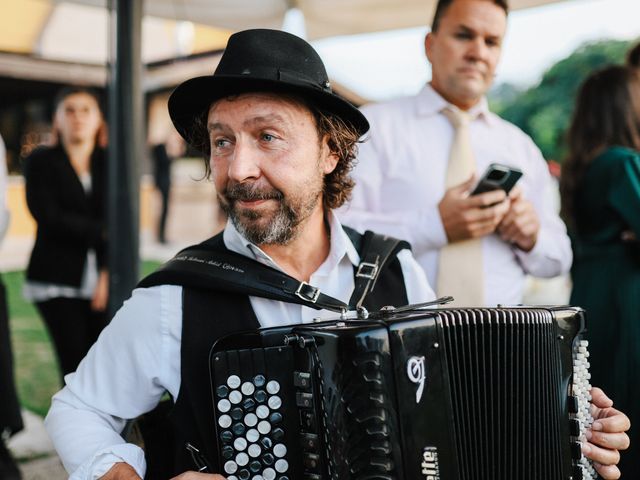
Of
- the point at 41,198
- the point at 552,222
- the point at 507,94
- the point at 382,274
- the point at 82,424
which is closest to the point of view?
the point at 82,424

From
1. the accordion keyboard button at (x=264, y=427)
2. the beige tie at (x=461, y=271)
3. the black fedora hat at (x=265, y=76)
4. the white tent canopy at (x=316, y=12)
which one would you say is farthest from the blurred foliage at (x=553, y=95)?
the accordion keyboard button at (x=264, y=427)

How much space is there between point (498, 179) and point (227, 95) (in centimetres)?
116

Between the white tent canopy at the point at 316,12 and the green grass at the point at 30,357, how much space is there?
2200 millimetres

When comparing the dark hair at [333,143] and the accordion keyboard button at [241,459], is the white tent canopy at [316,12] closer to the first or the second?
the dark hair at [333,143]

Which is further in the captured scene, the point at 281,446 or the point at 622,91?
the point at 622,91

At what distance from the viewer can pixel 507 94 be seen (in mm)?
16906

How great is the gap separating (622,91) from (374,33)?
1.40 m

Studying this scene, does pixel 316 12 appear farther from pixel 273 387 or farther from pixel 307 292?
pixel 273 387

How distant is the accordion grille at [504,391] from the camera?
1.61m

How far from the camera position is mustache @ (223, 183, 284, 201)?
1764mm

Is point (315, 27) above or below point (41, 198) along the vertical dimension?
above

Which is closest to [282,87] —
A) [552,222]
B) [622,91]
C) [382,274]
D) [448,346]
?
[382,274]

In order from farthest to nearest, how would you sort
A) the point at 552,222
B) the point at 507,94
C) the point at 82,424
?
the point at 507,94 < the point at 552,222 < the point at 82,424

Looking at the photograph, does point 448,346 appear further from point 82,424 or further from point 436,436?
point 82,424
